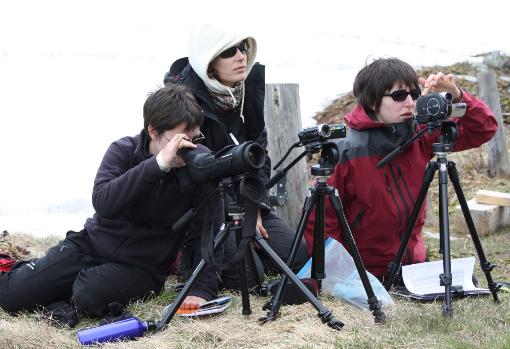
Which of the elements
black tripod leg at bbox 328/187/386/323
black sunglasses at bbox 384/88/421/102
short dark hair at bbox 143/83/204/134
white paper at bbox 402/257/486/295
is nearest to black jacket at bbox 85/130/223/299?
short dark hair at bbox 143/83/204/134

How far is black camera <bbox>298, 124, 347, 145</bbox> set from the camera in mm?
3645

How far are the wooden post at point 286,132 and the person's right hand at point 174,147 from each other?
1982mm

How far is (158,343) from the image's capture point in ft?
11.5

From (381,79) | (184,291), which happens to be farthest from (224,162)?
(381,79)

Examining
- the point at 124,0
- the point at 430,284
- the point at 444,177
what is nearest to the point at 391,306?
the point at 430,284

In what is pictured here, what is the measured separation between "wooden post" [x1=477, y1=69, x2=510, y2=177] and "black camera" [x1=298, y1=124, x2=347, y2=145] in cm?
543

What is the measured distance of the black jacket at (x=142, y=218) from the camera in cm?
413

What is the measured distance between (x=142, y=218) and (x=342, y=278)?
1142 mm

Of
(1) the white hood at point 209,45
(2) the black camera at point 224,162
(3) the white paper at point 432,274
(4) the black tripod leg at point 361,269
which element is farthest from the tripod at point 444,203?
(1) the white hood at point 209,45

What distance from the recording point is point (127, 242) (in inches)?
167

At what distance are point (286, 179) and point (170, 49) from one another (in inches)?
323

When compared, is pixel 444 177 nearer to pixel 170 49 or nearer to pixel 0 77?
pixel 0 77

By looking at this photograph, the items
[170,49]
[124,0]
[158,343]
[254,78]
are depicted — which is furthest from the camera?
[124,0]

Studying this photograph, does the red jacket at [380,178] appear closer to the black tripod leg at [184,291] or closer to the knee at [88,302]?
the black tripod leg at [184,291]
